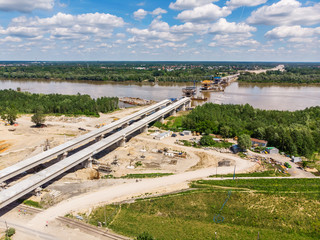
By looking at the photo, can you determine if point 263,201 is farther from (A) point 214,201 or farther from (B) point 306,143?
(B) point 306,143

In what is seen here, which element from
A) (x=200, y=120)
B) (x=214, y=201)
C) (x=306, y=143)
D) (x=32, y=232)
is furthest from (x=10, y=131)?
(x=306, y=143)

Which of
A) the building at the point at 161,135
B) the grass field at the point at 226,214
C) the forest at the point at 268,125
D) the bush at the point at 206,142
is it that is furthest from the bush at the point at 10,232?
the forest at the point at 268,125

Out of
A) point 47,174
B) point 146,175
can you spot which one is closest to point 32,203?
point 47,174

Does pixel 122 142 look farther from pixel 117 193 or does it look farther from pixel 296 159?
pixel 296 159

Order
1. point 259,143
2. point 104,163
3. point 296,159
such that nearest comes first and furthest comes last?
point 104,163, point 296,159, point 259,143

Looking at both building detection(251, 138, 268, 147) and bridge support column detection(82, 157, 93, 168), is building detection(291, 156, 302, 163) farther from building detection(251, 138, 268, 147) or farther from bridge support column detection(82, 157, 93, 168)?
bridge support column detection(82, 157, 93, 168)
